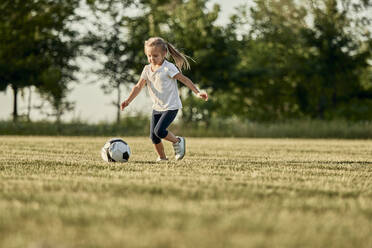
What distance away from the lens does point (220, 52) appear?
36281 mm

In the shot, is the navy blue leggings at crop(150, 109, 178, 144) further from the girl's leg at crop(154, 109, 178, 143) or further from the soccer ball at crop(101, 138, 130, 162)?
the soccer ball at crop(101, 138, 130, 162)

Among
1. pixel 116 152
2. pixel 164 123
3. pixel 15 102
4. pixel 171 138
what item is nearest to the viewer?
pixel 116 152

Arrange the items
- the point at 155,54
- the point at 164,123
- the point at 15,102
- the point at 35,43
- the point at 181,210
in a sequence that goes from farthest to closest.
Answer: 1. the point at 35,43
2. the point at 15,102
3. the point at 164,123
4. the point at 155,54
5. the point at 181,210

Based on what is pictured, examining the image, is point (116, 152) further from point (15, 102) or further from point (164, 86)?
point (15, 102)

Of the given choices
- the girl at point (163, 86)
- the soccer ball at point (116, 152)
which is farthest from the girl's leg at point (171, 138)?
the soccer ball at point (116, 152)

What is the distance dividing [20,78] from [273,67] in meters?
18.9

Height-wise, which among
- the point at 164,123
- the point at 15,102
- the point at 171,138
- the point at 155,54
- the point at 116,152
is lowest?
the point at 116,152

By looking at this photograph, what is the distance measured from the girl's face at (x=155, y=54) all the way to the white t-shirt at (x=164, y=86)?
12cm

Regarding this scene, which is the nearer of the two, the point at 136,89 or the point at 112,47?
the point at 136,89

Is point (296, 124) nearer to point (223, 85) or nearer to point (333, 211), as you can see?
point (223, 85)

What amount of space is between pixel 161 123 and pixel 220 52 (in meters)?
27.9

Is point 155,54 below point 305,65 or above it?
below

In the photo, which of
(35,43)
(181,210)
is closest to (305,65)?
(35,43)


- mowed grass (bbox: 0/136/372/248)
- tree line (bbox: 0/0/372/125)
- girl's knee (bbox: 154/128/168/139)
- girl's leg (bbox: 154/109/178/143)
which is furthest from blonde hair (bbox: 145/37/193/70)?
tree line (bbox: 0/0/372/125)
